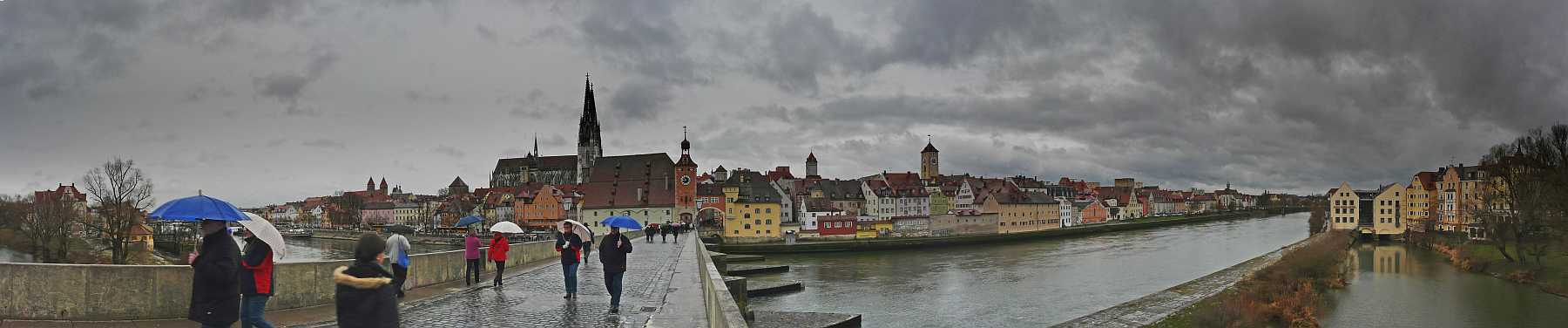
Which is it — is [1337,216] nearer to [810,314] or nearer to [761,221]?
[761,221]

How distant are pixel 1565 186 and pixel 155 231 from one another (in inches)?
3999

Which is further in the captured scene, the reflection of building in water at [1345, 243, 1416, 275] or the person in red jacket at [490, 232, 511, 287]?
the reflection of building in water at [1345, 243, 1416, 275]

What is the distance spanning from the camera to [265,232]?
716 cm

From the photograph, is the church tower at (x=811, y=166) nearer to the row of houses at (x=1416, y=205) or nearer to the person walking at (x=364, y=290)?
the row of houses at (x=1416, y=205)

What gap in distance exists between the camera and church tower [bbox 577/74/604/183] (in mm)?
125875

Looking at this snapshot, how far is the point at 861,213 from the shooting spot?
106 meters

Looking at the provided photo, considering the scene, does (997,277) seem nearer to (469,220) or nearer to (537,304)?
(469,220)

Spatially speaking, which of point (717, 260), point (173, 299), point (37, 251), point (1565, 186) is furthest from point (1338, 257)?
point (37, 251)

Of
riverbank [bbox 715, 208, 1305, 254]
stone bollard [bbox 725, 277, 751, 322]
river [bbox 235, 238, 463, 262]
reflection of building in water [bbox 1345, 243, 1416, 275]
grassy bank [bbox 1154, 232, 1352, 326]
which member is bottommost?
river [bbox 235, 238, 463, 262]

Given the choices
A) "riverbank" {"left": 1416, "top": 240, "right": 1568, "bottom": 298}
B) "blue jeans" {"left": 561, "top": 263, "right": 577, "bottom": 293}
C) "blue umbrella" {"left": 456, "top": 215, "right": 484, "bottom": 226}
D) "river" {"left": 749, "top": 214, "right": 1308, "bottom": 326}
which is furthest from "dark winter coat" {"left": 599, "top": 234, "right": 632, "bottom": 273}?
"riverbank" {"left": 1416, "top": 240, "right": 1568, "bottom": 298}

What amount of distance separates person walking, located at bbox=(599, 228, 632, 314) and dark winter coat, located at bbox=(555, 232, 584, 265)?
106 cm

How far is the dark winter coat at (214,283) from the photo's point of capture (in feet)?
20.6

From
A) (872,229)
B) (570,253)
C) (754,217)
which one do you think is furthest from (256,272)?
(872,229)

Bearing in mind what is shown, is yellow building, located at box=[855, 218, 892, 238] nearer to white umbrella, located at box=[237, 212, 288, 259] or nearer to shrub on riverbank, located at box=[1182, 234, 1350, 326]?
shrub on riverbank, located at box=[1182, 234, 1350, 326]
